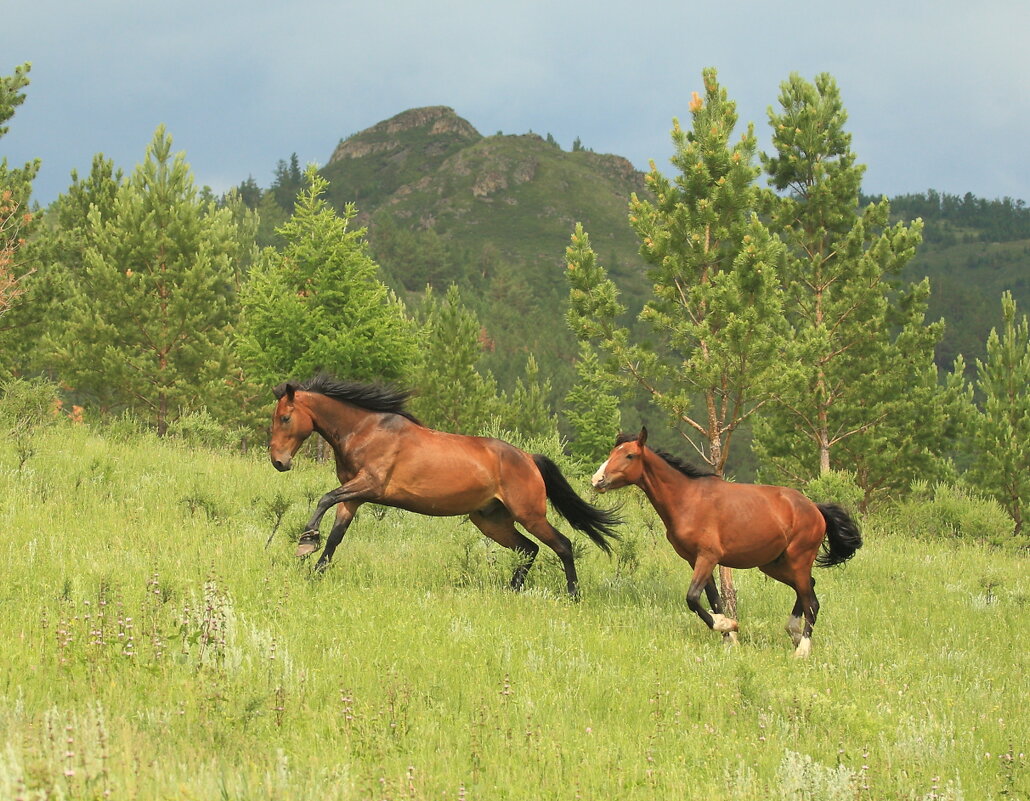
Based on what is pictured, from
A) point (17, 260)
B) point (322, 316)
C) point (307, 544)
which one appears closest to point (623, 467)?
point (307, 544)

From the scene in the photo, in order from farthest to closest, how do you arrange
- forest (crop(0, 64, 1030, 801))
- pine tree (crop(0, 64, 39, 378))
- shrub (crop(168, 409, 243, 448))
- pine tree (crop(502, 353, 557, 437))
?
pine tree (crop(502, 353, 557, 437)), pine tree (crop(0, 64, 39, 378)), shrub (crop(168, 409, 243, 448)), forest (crop(0, 64, 1030, 801))

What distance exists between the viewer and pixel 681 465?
29.5ft

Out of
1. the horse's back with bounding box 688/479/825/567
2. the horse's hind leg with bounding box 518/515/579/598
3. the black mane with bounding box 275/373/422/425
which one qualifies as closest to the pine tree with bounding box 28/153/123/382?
the black mane with bounding box 275/373/422/425

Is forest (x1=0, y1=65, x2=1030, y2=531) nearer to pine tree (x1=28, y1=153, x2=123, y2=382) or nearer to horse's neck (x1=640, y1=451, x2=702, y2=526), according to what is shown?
pine tree (x1=28, y1=153, x2=123, y2=382)

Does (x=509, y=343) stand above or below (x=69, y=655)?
above

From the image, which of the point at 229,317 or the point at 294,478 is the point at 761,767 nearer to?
the point at 294,478

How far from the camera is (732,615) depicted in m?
10.1

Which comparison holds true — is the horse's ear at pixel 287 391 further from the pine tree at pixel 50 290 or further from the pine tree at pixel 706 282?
the pine tree at pixel 50 290

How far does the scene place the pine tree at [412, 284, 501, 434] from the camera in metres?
44.9

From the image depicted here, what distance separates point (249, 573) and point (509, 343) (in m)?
94.7

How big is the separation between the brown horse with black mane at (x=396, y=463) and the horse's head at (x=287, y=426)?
10mm

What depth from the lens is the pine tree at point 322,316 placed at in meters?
21.6

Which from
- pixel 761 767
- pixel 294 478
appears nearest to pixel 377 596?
pixel 761 767

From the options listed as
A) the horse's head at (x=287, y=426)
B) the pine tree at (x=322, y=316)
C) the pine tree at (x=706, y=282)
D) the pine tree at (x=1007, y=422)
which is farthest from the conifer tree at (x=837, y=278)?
the horse's head at (x=287, y=426)
